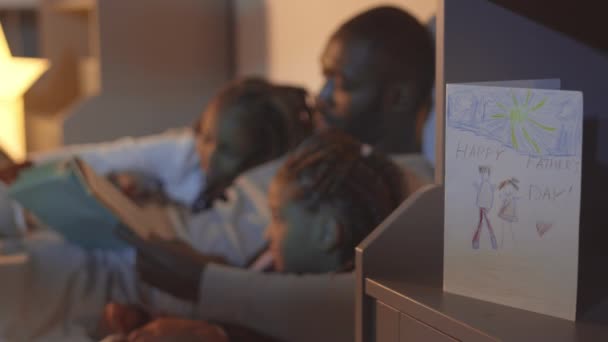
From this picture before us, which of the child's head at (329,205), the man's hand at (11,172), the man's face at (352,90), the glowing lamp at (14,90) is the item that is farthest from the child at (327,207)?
the glowing lamp at (14,90)

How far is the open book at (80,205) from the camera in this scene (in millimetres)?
1287

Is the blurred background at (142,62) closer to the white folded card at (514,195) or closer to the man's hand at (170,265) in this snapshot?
the man's hand at (170,265)

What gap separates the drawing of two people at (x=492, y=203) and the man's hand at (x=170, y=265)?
66 centimetres

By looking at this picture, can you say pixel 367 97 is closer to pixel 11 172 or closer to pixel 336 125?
pixel 336 125

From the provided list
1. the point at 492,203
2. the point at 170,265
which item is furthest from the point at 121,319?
the point at 492,203

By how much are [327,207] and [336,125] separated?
0.45 meters

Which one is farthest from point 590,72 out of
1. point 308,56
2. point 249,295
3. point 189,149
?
point 308,56

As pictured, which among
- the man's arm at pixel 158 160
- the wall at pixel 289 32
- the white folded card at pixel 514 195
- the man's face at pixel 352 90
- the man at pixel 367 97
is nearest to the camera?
the white folded card at pixel 514 195

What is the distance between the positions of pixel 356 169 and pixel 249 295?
24 centimetres

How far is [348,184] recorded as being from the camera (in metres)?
1.12

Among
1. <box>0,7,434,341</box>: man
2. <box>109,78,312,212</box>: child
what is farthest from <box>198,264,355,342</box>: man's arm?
<box>109,78,312,212</box>: child

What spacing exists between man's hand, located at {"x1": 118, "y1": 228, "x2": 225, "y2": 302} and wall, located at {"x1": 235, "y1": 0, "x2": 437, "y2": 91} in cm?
92

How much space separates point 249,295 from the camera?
3.71 ft

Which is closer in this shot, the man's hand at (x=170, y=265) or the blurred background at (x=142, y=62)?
the man's hand at (x=170, y=265)
